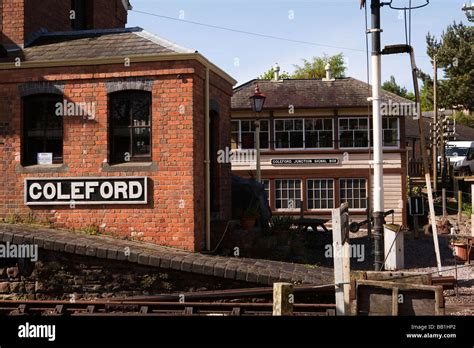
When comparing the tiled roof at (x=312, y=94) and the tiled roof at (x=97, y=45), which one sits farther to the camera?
the tiled roof at (x=312, y=94)

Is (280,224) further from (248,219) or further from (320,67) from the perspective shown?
(320,67)

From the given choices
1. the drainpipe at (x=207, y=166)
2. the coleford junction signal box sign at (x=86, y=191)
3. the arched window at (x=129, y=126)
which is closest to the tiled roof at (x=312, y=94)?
the drainpipe at (x=207, y=166)

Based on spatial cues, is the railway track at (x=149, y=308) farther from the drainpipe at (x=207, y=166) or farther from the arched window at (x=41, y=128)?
the arched window at (x=41, y=128)

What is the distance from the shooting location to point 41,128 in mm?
12820

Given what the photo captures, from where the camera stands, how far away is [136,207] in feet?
39.8

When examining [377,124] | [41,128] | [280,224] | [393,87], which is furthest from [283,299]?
[393,87]

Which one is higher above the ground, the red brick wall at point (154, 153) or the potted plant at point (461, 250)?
the red brick wall at point (154, 153)

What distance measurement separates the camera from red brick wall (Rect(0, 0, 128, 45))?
1397cm

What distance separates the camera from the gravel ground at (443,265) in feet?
33.8

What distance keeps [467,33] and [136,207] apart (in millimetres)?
41024

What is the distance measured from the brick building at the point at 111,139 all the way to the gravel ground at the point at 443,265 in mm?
5193

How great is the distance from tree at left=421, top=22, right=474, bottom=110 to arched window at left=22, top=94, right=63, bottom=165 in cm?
3816

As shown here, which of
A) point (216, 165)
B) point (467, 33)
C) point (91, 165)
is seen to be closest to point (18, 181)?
point (91, 165)
